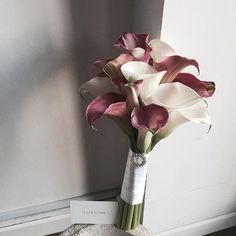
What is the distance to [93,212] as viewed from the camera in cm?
84

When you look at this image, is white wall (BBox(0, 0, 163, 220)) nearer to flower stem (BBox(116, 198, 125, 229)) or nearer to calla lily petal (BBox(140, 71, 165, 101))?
calla lily petal (BBox(140, 71, 165, 101))

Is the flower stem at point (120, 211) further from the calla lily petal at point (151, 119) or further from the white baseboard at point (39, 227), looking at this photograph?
the white baseboard at point (39, 227)

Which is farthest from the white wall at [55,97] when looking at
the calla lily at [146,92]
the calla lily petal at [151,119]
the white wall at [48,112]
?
the calla lily petal at [151,119]

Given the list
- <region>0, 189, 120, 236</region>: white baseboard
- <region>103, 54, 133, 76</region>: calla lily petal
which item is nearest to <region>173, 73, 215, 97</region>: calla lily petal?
<region>103, 54, 133, 76</region>: calla lily petal

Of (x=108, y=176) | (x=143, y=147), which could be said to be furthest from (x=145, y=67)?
(x=108, y=176)

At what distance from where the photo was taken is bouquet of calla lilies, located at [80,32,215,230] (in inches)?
24.8

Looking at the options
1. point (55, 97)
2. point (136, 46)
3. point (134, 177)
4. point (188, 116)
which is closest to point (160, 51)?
point (136, 46)

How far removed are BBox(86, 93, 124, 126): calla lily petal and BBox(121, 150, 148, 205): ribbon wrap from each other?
5.5 inches

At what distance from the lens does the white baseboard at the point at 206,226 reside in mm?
1256

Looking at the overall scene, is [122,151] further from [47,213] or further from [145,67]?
[145,67]

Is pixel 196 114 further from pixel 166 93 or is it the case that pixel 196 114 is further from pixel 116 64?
pixel 116 64

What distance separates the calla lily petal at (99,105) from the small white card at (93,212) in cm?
27

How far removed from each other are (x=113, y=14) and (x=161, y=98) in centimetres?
33

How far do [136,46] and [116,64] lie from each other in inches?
2.8
